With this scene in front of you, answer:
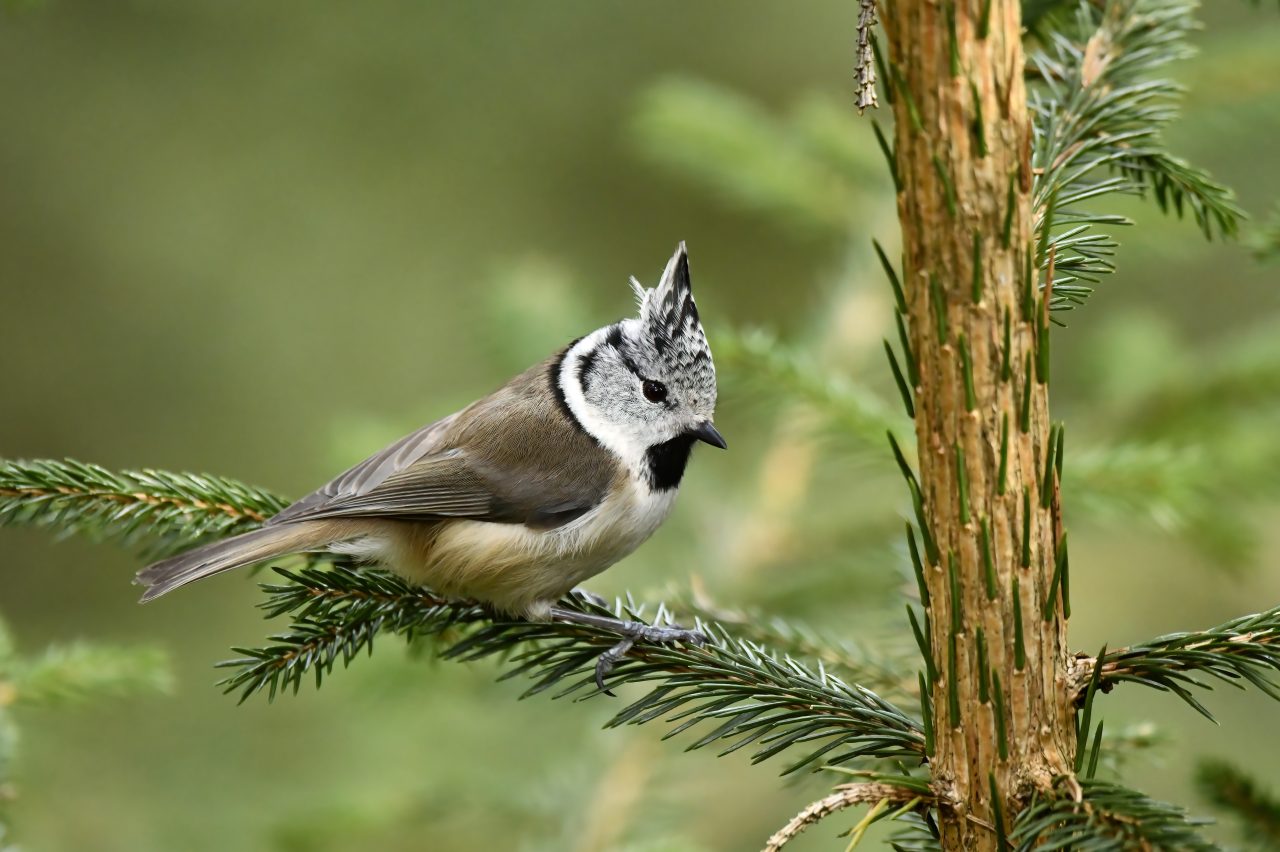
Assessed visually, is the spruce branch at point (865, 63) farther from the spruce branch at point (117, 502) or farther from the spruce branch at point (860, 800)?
the spruce branch at point (117, 502)

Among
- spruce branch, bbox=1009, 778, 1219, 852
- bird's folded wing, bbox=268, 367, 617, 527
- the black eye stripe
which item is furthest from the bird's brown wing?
spruce branch, bbox=1009, 778, 1219, 852

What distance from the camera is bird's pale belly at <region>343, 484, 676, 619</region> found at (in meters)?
2.29

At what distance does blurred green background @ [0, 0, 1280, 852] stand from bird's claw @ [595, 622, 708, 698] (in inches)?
14.4

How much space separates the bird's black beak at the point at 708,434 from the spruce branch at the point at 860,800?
1.36 metres

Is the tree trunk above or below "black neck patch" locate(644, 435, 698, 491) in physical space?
below

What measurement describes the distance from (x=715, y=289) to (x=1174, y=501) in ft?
11.5

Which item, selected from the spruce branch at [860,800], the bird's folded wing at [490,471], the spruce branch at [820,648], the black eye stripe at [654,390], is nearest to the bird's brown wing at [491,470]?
the bird's folded wing at [490,471]

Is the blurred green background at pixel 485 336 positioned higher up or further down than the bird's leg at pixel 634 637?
higher up

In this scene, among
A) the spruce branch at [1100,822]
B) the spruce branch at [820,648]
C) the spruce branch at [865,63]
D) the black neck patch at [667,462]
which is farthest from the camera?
the black neck patch at [667,462]

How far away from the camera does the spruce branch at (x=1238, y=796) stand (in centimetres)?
146

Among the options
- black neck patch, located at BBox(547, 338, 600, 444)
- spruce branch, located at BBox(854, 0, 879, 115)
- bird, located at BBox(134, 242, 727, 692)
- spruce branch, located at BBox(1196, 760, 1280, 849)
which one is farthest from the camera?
black neck patch, located at BBox(547, 338, 600, 444)

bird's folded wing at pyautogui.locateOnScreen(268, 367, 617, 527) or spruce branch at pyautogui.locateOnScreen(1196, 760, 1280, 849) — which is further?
bird's folded wing at pyautogui.locateOnScreen(268, 367, 617, 527)

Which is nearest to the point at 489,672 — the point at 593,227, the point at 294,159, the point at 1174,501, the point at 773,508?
the point at 773,508

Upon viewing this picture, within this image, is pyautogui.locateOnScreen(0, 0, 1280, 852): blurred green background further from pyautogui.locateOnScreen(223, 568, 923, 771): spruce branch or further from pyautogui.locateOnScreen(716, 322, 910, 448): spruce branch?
pyautogui.locateOnScreen(223, 568, 923, 771): spruce branch
